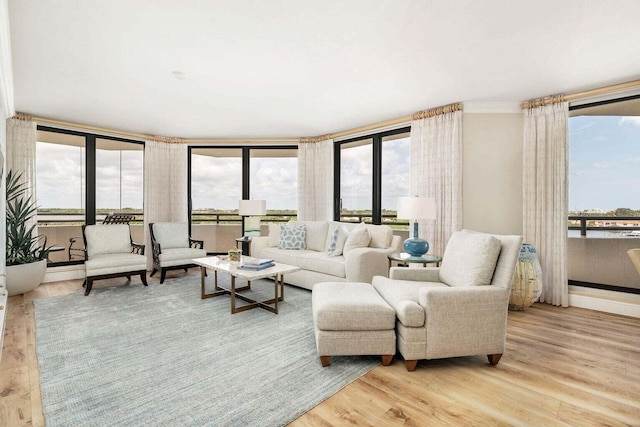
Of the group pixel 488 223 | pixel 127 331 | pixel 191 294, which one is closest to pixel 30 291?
pixel 191 294

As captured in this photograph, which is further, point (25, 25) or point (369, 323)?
point (25, 25)

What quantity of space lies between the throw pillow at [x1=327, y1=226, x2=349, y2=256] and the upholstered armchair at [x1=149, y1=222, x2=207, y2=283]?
2.18 metres

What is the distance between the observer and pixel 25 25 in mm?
2395

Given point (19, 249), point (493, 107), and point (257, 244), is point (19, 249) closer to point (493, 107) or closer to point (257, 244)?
point (257, 244)

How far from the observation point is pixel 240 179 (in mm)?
6543

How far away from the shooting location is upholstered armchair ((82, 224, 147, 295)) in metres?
4.22

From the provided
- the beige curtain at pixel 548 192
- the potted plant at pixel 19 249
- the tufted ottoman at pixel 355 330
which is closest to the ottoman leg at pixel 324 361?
the tufted ottoman at pixel 355 330

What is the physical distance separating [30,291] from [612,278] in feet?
24.1

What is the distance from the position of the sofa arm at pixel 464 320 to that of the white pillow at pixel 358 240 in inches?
75.9

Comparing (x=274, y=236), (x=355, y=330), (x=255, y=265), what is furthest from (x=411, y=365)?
(x=274, y=236)

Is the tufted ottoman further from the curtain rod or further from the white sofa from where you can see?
the curtain rod

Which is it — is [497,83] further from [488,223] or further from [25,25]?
[25,25]

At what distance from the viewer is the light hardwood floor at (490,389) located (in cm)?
172

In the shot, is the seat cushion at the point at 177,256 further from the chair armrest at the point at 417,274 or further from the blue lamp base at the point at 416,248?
the chair armrest at the point at 417,274
